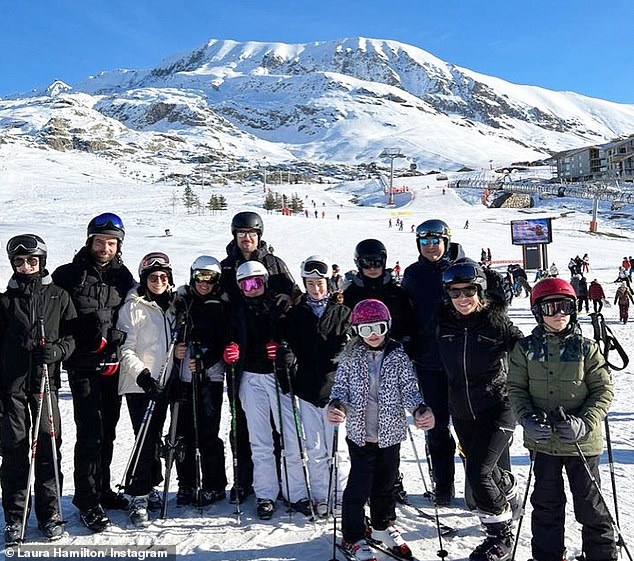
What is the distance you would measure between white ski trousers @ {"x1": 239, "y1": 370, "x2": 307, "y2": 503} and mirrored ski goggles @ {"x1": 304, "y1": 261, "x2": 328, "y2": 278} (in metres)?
0.85

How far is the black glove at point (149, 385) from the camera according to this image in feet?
12.5

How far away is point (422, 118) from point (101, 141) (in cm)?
11289

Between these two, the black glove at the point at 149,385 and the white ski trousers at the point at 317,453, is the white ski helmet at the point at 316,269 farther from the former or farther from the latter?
the black glove at the point at 149,385

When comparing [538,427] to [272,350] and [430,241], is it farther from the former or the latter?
[272,350]

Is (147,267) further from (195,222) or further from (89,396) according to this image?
(195,222)

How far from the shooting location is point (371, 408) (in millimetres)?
3395

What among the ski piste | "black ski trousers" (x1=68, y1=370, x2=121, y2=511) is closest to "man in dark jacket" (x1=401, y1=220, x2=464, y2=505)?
the ski piste

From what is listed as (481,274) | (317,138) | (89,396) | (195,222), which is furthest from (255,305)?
(317,138)

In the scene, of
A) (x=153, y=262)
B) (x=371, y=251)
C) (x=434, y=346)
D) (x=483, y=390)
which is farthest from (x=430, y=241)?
(x=153, y=262)

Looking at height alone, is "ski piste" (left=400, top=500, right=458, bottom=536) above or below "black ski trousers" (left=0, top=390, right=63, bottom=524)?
below

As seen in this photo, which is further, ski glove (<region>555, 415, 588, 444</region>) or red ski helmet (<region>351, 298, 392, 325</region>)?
red ski helmet (<region>351, 298, 392, 325</region>)

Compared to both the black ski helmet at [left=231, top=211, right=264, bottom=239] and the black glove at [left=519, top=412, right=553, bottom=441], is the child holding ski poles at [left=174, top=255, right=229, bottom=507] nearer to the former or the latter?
the black ski helmet at [left=231, top=211, right=264, bottom=239]

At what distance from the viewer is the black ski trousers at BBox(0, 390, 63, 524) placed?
3648 millimetres

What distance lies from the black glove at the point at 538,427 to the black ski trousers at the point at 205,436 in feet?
7.62
